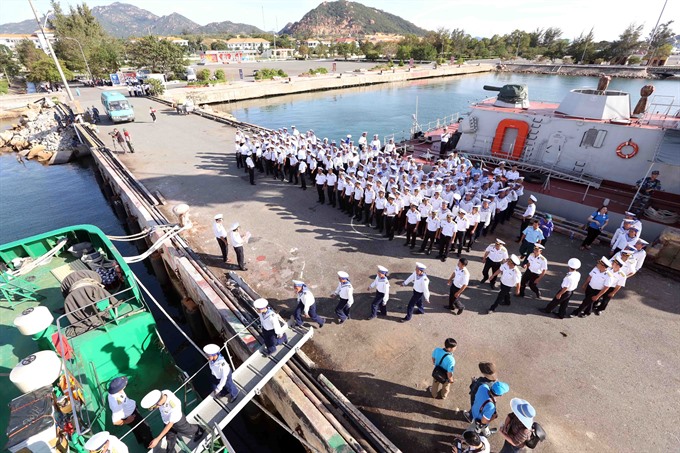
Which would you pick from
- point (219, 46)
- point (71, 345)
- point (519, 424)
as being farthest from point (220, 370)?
point (219, 46)

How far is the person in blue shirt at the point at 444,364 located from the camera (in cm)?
528

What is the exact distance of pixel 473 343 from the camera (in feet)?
22.6

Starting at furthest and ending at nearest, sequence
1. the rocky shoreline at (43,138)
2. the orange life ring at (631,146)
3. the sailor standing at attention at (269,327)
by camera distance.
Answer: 1. the rocky shoreline at (43,138)
2. the orange life ring at (631,146)
3. the sailor standing at attention at (269,327)

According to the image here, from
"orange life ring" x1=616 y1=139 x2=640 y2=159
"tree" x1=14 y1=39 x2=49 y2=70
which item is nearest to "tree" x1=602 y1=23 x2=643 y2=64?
"orange life ring" x1=616 y1=139 x2=640 y2=159

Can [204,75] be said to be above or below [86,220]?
above

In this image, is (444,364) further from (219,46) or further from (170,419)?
(219,46)

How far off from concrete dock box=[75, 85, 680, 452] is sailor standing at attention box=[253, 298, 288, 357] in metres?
0.82

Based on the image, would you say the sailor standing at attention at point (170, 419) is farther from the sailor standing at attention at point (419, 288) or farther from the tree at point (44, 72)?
the tree at point (44, 72)

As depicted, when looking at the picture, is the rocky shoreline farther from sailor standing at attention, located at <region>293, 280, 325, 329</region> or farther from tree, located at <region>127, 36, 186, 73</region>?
sailor standing at attention, located at <region>293, 280, 325, 329</region>

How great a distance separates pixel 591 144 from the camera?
1266 cm

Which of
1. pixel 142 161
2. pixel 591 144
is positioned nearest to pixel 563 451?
pixel 591 144

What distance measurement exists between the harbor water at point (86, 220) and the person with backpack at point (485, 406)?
4.35 m

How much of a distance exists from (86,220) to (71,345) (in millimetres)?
14603

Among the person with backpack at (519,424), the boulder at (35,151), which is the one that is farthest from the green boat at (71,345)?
the boulder at (35,151)
